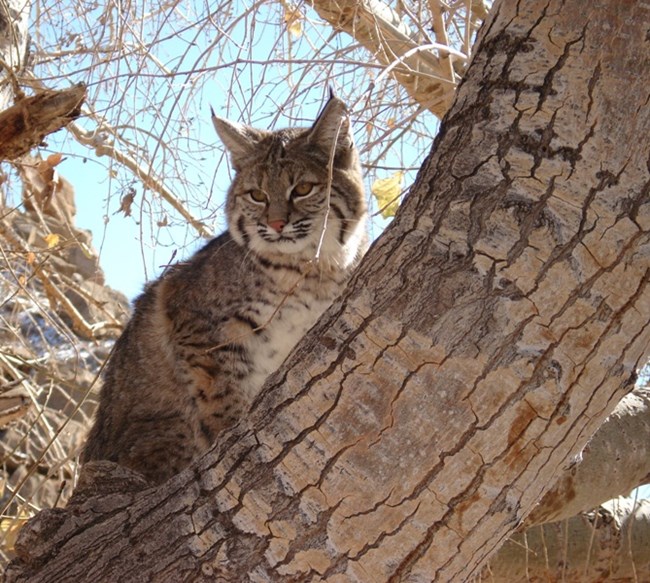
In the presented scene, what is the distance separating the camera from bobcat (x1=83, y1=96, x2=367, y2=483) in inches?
160

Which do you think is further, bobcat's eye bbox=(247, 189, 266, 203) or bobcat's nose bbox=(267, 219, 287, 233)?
bobcat's eye bbox=(247, 189, 266, 203)

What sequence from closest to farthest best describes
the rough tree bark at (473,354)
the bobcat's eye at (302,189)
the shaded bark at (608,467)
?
the rough tree bark at (473,354) → the shaded bark at (608,467) → the bobcat's eye at (302,189)

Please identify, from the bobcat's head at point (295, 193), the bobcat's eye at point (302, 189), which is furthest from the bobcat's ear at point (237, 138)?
the bobcat's eye at point (302, 189)

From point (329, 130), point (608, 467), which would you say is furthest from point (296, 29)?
point (608, 467)

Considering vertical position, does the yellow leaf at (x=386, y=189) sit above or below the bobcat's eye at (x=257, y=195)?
below

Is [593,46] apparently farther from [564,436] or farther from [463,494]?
[463,494]

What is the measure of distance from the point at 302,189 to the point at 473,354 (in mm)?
2508

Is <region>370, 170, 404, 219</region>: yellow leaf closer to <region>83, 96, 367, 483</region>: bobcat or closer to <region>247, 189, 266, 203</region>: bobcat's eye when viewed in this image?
<region>83, 96, 367, 483</region>: bobcat

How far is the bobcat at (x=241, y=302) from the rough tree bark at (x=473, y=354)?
2.05 meters

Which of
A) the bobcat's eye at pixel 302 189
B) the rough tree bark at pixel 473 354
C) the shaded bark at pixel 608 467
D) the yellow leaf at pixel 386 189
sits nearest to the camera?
the rough tree bark at pixel 473 354

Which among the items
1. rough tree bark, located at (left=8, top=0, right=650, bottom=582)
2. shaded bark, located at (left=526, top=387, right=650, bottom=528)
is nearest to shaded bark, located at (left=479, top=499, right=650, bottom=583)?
shaded bark, located at (left=526, top=387, right=650, bottom=528)

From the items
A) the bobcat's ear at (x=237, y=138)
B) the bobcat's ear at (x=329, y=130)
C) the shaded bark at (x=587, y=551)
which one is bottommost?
the shaded bark at (x=587, y=551)

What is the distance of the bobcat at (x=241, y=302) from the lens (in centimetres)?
407

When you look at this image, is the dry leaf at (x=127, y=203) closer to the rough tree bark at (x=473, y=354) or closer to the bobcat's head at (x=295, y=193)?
the bobcat's head at (x=295, y=193)
